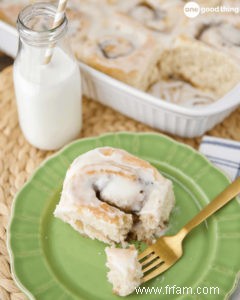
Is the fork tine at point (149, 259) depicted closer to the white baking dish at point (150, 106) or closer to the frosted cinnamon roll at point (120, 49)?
the white baking dish at point (150, 106)

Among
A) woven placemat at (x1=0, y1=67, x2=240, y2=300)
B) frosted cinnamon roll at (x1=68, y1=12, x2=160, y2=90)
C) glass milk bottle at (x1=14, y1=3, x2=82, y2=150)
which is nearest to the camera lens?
glass milk bottle at (x1=14, y1=3, x2=82, y2=150)

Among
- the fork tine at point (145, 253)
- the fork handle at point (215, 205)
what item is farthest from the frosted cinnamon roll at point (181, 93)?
the fork tine at point (145, 253)

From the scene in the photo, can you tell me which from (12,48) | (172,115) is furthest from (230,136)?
(12,48)

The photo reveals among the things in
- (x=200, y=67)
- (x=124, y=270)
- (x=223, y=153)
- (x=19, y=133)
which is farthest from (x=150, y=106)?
(x=124, y=270)

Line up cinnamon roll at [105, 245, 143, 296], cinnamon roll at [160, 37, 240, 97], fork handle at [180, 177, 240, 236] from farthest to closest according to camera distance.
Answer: cinnamon roll at [160, 37, 240, 97] < fork handle at [180, 177, 240, 236] < cinnamon roll at [105, 245, 143, 296]

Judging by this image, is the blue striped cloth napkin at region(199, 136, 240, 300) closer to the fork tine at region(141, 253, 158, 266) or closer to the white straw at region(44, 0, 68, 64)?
the fork tine at region(141, 253, 158, 266)

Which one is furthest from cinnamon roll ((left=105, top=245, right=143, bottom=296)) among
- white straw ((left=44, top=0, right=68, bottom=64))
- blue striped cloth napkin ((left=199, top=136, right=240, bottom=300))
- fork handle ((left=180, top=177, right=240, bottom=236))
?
white straw ((left=44, top=0, right=68, bottom=64))

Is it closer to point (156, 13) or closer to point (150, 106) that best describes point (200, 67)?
point (156, 13)
